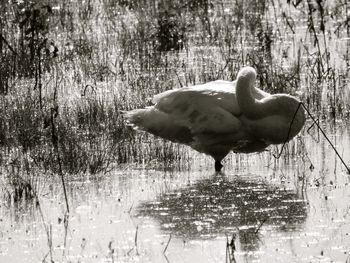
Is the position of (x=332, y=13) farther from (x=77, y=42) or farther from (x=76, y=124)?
(x=76, y=124)

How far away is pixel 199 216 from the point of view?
803 centimetres

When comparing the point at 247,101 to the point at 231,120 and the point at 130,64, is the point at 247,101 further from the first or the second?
the point at 130,64

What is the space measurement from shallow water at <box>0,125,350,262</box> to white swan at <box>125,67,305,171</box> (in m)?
0.20

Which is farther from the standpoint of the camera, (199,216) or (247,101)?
(247,101)

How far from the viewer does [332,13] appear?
1574cm

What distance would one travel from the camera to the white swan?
9586 mm

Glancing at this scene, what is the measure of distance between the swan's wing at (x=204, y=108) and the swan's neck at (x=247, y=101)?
80mm

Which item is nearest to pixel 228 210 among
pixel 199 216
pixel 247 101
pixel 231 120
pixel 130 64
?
pixel 199 216

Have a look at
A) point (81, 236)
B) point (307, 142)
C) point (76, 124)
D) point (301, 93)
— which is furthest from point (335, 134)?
point (81, 236)

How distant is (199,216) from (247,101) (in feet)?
5.92

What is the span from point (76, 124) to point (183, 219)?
347 cm

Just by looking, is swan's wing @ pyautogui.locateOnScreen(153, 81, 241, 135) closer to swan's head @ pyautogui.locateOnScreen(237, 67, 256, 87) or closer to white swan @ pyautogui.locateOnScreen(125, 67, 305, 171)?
white swan @ pyautogui.locateOnScreen(125, 67, 305, 171)

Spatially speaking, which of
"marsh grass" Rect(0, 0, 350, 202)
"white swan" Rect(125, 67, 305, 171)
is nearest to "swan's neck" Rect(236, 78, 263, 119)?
"white swan" Rect(125, 67, 305, 171)

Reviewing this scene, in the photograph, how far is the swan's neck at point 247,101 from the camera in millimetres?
9602
